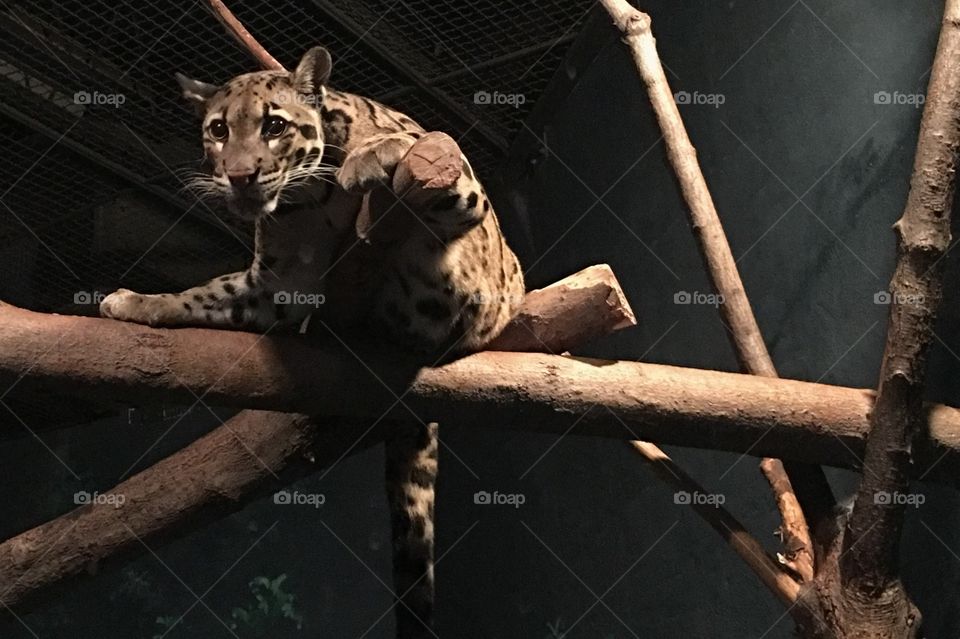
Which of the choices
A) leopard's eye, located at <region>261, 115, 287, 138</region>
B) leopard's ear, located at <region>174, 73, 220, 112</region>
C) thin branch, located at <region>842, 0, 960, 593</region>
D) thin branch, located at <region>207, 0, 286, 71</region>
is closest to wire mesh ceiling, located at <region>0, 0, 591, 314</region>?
thin branch, located at <region>207, 0, 286, 71</region>

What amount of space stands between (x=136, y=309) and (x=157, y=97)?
6.98ft

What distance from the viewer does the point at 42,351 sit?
240cm

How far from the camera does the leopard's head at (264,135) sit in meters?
2.47

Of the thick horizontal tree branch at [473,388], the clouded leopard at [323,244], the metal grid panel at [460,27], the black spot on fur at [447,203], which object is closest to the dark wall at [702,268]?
the metal grid panel at [460,27]

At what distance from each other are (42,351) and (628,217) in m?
2.73

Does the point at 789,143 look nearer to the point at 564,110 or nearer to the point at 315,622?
the point at 564,110

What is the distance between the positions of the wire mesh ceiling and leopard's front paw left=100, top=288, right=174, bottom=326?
1.83 m

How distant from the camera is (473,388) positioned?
2.63 metres

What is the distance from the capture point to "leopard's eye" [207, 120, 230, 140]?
257cm

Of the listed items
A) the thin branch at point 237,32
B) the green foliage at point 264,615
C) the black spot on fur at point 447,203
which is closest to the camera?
the black spot on fur at point 447,203

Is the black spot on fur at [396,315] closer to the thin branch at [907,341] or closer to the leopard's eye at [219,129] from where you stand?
the leopard's eye at [219,129]

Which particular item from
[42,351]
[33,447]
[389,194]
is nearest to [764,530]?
[389,194]

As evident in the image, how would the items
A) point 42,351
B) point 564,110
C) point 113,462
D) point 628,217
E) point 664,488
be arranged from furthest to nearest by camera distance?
1. point 113,462
2. point 564,110
3. point 628,217
4. point 664,488
5. point 42,351

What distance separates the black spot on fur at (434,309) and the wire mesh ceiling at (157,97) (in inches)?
76.7
